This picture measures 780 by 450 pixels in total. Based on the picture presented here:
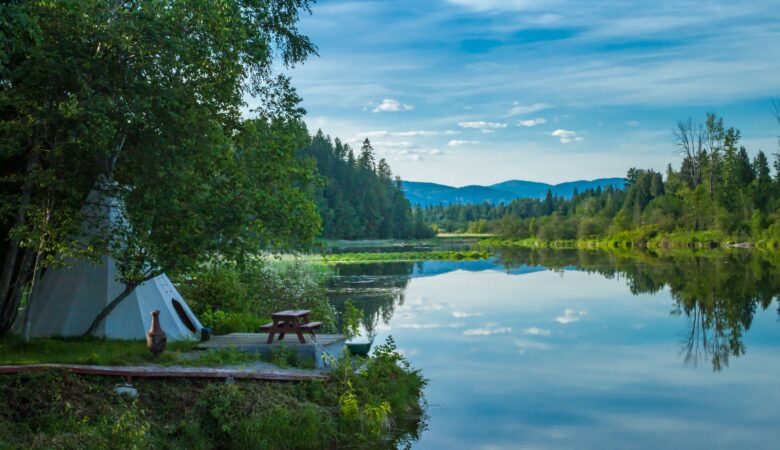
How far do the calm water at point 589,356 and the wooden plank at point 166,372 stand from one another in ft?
8.39

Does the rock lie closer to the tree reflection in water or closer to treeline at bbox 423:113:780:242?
the tree reflection in water

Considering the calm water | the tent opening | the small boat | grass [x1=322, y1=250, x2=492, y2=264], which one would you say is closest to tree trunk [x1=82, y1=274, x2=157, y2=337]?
the tent opening

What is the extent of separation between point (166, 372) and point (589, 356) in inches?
478

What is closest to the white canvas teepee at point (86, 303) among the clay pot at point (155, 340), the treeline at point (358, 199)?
the clay pot at point (155, 340)

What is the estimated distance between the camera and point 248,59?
49.3 feet

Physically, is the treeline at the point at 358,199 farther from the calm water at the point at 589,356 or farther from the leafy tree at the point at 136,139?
the leafy tree at the point at 136,139

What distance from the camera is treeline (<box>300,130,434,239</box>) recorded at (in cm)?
10362

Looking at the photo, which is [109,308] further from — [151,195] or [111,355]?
[151,195]

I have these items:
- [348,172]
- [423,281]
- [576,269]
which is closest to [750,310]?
[423,281]

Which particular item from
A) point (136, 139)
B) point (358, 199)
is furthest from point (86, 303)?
point (358, 199)

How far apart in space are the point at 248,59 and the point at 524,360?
1033 centimetres

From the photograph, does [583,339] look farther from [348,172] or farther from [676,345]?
[348,172]

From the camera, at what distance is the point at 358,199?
11138cm

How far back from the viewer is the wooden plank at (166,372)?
1130 cm
